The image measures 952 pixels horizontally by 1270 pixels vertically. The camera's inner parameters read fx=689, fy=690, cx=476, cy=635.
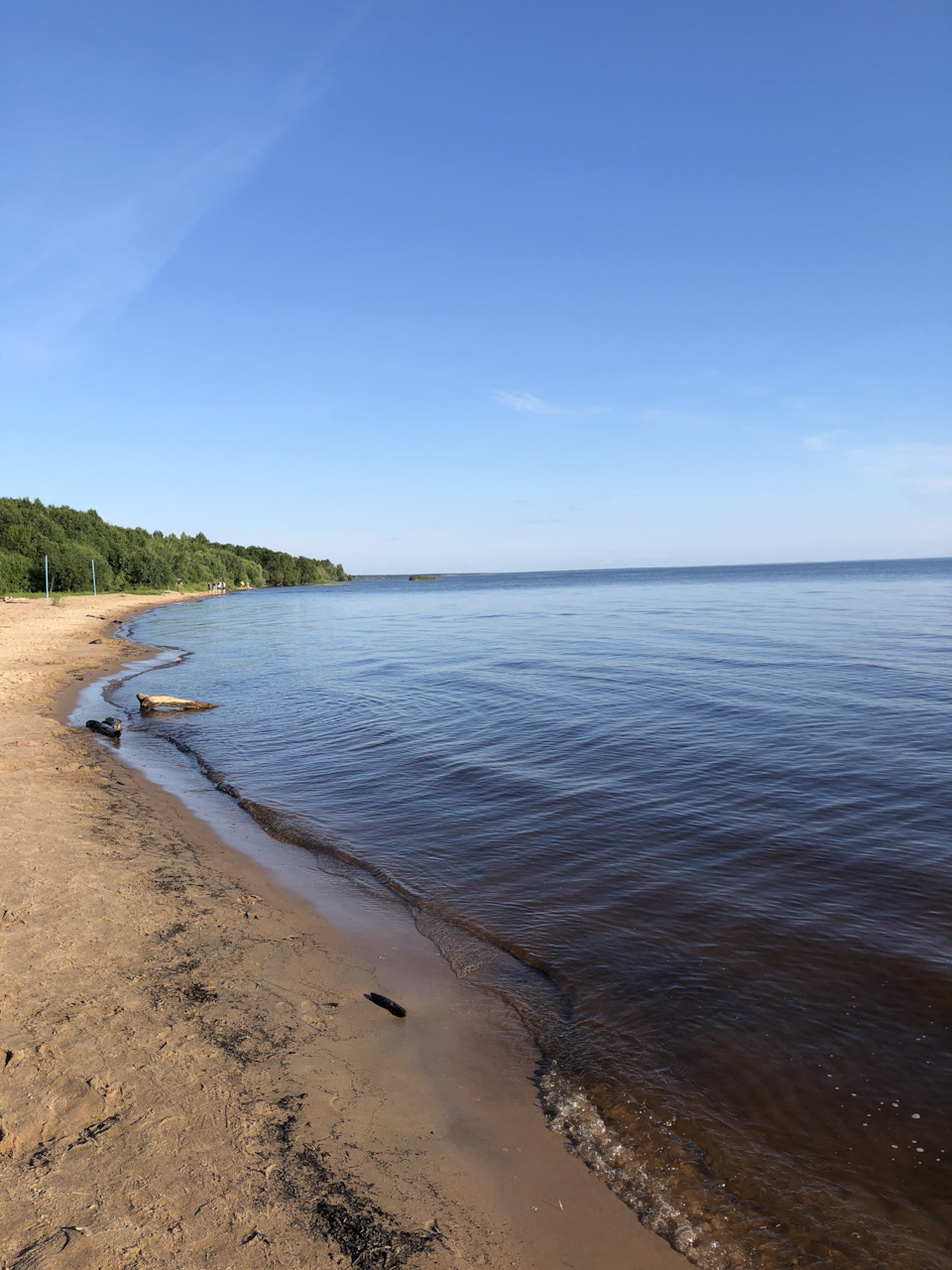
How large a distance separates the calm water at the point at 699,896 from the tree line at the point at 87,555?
8018cm

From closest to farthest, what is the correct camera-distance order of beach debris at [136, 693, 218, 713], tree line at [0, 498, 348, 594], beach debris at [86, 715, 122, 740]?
beach debris at [86, 715, 122, 740]
beach debris at [136, 693, 218, 713]
tree line at [0, 498, 348, 594]

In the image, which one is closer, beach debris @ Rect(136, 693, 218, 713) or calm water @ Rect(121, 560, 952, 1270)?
calm water @ Rect(121, 560, 952, 1270)

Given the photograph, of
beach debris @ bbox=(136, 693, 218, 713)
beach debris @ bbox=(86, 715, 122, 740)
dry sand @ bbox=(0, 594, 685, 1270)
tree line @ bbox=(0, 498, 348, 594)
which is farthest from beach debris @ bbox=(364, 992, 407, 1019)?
tree line @ bbox=(0, 498, 348, 594)

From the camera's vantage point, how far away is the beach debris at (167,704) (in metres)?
22.3

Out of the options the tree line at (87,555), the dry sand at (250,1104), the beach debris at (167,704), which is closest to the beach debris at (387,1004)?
the dry sand at (250,1104)

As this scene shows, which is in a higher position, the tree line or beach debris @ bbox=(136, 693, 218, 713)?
the tree line

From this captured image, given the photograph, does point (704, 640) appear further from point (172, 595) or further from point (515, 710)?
point (172, 595)

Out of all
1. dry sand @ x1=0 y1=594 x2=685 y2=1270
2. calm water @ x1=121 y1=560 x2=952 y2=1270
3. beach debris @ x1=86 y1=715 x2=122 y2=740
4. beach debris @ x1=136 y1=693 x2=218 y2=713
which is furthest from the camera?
beach debris @ x1=136 y1=693 x2=218 y2=713

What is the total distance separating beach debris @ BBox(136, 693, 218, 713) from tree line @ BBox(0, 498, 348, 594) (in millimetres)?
76814

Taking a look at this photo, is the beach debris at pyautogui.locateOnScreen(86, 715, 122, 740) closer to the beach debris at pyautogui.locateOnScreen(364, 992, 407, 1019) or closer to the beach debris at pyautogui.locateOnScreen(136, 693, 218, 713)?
the beach debris at pyautogui.locateOnScreen(136, 693, 218, 713)

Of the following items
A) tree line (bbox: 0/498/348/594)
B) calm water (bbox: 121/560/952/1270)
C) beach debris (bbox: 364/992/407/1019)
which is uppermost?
tree line (bbox: 0/498/348/594)

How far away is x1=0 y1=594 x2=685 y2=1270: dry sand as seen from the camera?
Answer: 4.17 m

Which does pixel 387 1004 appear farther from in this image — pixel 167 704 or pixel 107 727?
pixel 167 704

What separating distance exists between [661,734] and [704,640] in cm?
2102
